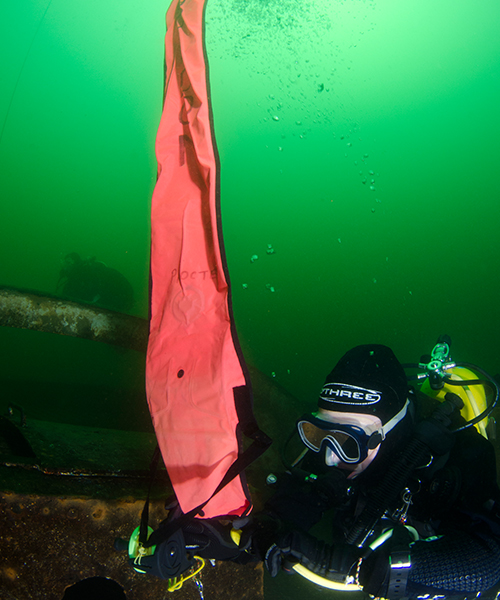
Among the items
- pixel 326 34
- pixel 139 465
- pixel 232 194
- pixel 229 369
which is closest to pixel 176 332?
pixel 229 369

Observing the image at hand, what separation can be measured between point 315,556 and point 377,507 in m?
0.42

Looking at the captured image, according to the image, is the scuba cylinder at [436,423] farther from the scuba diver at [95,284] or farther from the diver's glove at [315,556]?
the scuba diver at [95,284]

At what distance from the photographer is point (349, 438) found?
6.74ft

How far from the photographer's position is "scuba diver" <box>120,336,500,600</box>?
1.57 m

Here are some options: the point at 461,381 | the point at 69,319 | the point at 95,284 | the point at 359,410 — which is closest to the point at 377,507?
the point at 359,410

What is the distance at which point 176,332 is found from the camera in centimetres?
182

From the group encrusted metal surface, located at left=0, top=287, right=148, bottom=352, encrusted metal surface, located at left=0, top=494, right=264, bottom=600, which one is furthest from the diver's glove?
encrusted metal surface, located at left=0, top=287, right=148, bottom=352

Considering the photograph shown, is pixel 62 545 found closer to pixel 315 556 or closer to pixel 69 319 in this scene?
pixel 315 556

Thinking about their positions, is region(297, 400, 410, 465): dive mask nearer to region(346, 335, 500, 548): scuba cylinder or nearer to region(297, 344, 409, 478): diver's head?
region(297, 344, 409, 478): diver's head

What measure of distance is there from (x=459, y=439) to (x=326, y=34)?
28641 millimetres

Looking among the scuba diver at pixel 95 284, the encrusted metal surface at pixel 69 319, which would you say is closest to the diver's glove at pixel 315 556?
the encrusted metal surface at pixel 69 319

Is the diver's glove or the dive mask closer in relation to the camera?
the diver's glove

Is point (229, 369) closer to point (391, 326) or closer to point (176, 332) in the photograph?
point (176, 332)

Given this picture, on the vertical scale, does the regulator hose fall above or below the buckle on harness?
above
